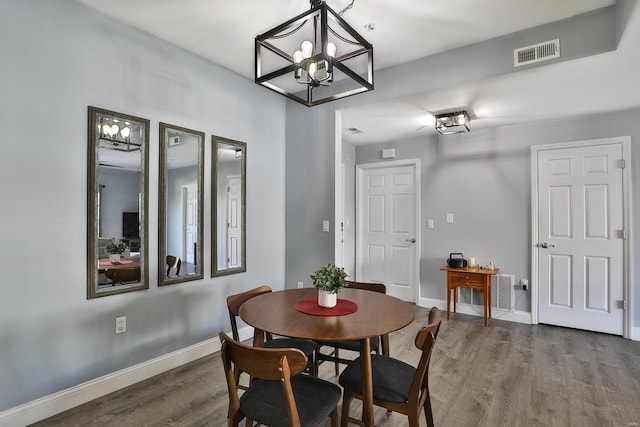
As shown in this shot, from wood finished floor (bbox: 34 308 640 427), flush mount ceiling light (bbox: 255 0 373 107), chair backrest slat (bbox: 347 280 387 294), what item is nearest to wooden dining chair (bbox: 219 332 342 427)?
wood finished floor (bbox: 34 308 640 427)

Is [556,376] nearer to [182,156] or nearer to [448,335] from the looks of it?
[448,335]

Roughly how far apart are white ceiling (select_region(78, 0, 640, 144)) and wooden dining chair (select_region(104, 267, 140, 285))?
1773mm

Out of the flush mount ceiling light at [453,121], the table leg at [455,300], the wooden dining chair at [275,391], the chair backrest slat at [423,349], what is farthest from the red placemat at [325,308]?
the table leg at [455,300]

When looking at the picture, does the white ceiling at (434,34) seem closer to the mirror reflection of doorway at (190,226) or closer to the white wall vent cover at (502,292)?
the mirror reflection of doorway at (190,226)

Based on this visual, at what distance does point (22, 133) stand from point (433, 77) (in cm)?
291

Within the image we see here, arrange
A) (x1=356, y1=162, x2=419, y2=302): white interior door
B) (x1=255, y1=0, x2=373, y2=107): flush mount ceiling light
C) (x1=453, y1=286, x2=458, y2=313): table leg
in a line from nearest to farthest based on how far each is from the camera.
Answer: (x1=255, y1=0, x2=373, y2=107): flush mount ceiling light < (x1=453, y1=286, x2=458, y2=313): table leg < (x1=356, y1=162, x2=419, y2=302): white interior door

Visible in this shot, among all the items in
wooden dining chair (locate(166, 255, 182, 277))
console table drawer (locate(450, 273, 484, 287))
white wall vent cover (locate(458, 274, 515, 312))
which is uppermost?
wooden dining chair (locate(166, 255, 182, 277))

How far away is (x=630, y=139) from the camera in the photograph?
3.42 metres

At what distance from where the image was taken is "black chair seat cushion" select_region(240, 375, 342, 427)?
134 centimetres

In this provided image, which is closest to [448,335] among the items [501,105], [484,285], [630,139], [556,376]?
Answer: [484,285]

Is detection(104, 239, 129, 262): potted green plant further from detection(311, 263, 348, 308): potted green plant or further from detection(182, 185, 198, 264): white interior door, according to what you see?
detection(311, 263, 348, 308): potted green plant

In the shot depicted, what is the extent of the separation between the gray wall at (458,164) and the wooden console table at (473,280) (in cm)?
37

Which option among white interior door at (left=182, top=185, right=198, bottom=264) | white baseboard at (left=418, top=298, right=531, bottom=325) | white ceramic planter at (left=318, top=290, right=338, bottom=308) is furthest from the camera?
white baseboard at (left=418, top=298, right=531, bottom=325)

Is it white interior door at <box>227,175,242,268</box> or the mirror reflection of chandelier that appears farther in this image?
white interior door at <box>227,175,242,268</box>
